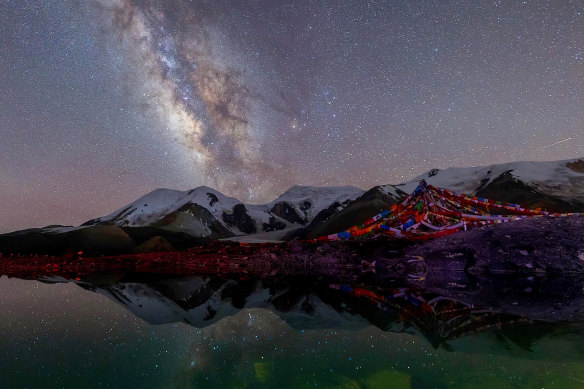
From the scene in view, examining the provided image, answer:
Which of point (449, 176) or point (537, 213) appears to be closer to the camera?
point (537, 213)

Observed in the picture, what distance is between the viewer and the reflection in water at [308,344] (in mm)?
3756

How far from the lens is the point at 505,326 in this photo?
217 inches

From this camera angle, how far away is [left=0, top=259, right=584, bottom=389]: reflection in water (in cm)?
376

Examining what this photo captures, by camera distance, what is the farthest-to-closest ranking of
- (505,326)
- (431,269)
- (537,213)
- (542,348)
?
(537,213) → (431,269) → (505,326) → (542,348)

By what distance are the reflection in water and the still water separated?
19 millimetres

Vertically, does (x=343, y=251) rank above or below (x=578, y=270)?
above

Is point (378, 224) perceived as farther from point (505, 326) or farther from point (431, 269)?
point (505, 326)

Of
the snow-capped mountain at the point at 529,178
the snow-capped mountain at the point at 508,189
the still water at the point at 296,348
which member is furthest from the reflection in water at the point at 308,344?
the snow-capped mountain at the point at 529,178

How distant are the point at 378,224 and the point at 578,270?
44.6ft

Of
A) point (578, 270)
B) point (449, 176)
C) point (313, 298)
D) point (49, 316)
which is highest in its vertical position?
point (449, 176)

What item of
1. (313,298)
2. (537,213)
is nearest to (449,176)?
(537,213)

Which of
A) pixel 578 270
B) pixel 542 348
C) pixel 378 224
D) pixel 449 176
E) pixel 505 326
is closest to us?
pixel 542 348

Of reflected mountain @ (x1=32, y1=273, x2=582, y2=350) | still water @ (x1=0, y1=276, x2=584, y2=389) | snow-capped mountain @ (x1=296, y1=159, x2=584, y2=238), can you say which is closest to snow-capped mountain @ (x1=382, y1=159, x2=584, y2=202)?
snow-capped mountain @ (x1=296, y1=159, x2=584, y2=238)

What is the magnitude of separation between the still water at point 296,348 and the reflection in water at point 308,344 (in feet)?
0.06
